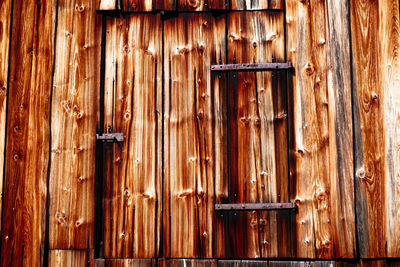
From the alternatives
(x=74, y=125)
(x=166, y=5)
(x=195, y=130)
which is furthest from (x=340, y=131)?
(x=74, y=125)

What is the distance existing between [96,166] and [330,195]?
1780 millimetres

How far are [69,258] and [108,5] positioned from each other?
6.50 feet

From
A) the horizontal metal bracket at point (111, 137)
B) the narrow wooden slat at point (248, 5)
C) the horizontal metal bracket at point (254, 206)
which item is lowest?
the horizontal metal bracket at point (254, 206)

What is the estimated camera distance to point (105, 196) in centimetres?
306

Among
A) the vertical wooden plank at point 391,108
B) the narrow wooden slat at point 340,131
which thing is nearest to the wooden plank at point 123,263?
the narrow wooden slat at point 340,131

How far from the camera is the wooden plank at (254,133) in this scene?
3.00 m

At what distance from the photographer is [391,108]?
119 inches

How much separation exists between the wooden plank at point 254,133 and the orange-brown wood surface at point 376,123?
57 centimetres

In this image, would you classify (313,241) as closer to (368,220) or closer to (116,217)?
(368,220)

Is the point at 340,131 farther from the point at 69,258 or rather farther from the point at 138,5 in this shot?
the point at 69,258

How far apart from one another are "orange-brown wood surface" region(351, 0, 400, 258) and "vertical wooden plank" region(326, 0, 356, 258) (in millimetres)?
57

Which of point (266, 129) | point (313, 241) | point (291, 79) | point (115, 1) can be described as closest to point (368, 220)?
point (313, 241)

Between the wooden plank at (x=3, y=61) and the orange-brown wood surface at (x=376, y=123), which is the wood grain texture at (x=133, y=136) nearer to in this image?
the wooden plank at (x=3, y=61)

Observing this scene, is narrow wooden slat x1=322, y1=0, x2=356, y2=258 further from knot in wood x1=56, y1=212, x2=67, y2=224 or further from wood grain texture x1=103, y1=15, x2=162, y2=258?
knot in wood x1=56, y1=212, x2=67, y2=224
